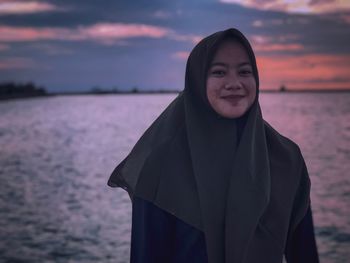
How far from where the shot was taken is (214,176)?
1.68 m

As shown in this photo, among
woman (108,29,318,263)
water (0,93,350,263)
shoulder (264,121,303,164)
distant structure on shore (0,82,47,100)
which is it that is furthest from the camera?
distant structure on shore (0,82,47,100)

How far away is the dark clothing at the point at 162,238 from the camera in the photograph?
67.5 inches

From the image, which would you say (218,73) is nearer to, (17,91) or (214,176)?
(214,176)

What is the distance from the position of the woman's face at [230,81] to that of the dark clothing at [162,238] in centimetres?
42

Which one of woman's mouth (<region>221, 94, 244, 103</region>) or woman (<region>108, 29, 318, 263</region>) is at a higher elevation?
woman's mouth (<region>221, 94, 244, 103</region>)

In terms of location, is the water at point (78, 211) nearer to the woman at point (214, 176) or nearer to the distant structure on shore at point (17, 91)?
the woman at point (214, 176)

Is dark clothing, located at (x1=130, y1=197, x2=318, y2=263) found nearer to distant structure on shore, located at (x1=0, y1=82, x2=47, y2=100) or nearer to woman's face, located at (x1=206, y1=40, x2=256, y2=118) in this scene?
woman's face, located at (x1=206, y1=40, x2=256, y2=118)

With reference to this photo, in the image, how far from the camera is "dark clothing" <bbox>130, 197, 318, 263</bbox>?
67.5 inches

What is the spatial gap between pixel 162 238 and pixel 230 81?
1.96 ft

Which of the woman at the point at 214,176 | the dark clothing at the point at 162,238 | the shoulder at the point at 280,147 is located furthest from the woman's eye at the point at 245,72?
the dark clothing at the point at 162,238

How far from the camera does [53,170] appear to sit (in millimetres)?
15922

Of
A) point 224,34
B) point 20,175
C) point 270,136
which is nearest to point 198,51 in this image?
point 224,34

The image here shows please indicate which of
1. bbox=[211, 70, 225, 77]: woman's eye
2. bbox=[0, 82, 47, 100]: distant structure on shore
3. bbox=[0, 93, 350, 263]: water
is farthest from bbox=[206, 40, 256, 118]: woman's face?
bbox=[0, 82, 47, 100]: distant structure on shore

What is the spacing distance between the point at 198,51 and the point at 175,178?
1.54ft
